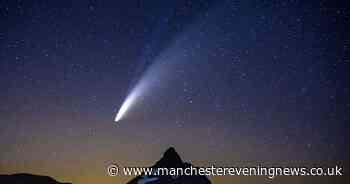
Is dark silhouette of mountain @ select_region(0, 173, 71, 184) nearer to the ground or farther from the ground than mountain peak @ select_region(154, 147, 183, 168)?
nearer to the ground

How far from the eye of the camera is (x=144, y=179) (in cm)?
9969

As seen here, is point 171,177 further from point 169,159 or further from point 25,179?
point 25,179

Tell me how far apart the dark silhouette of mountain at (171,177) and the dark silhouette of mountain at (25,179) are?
23490 mm

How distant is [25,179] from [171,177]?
127 feet

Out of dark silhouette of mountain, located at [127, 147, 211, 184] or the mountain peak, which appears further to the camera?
the mountain peak

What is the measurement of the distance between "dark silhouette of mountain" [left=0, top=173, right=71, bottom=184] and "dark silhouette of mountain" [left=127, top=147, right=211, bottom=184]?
2349 centimetres

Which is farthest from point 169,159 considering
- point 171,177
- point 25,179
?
point 25,179

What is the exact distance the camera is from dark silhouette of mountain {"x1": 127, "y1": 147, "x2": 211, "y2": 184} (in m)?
Answer: 95.6

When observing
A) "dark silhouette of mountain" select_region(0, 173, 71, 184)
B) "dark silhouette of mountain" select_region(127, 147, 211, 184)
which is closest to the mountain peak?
"dark silhouette of mountain" select_region(127, 147, 211, 184)

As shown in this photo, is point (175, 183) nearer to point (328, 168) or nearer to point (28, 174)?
point (28, 174)

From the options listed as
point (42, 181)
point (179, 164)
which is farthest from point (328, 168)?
point (42, 181)

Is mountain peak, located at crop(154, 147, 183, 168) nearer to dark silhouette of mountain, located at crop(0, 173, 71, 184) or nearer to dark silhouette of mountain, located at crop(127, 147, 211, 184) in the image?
dark silhouette of mountain, located at crop(127, 147, 211, 184)

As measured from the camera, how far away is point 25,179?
325 feet

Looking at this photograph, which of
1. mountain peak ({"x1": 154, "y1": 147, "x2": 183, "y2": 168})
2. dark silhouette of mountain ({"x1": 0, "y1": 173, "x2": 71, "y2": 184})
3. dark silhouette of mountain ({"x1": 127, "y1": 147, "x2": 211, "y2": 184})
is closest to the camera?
dark silhouette of mountain ({"x1": 127, "y1": 147, "x2": 211, "y2": 184})
